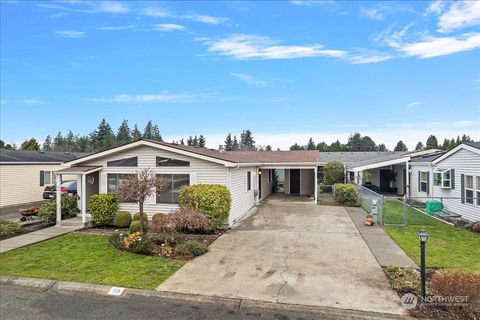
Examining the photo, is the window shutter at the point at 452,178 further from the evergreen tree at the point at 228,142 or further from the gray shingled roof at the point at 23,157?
the evergreen tree at the point at 228,142

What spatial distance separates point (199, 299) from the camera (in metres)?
5.87

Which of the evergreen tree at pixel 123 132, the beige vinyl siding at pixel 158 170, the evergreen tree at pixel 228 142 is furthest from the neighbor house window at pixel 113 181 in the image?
the evergreen tree at pixel 228 142

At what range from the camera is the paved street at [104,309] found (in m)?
5.27

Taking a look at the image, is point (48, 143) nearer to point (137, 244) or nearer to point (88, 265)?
point (137, 244)

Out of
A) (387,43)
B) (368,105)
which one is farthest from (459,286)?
(368,105)

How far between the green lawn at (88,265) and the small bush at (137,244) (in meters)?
0.19

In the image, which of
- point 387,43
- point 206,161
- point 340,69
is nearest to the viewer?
point 206,161

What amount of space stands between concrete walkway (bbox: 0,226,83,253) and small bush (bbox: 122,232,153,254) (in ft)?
12.0

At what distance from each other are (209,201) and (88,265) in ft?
15.3

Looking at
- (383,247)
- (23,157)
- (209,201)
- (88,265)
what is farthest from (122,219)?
(23,157)

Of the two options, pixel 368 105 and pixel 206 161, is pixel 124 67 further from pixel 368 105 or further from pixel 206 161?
pixel 368 105

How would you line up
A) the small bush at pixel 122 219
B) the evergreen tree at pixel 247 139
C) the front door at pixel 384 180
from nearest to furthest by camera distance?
the small bush at pixel 122 219
the front door at pixel 384 180
the evergreen tree at pixel 247 139

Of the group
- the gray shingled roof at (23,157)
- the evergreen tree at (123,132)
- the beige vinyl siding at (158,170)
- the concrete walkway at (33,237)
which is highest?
the evergreen tree at (123,132)

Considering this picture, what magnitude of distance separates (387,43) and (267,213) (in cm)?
1047
